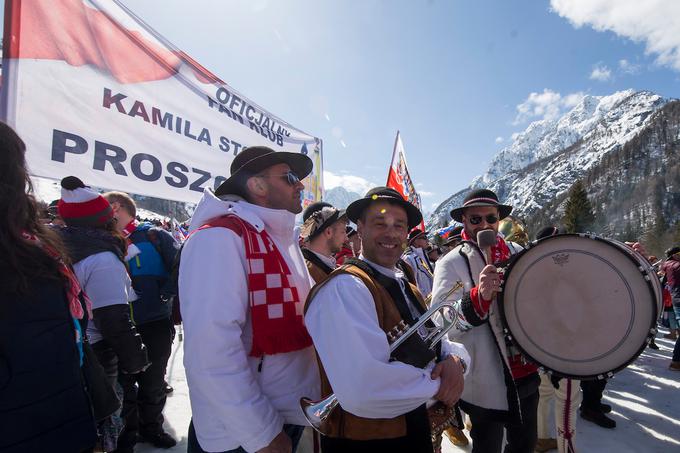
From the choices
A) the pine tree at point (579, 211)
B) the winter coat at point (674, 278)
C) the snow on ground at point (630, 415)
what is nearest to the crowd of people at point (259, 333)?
the snow on ground at point (630, 415)

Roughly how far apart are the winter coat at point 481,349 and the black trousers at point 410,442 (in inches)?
36.6

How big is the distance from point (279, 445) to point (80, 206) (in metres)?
2.30

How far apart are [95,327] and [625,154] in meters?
124

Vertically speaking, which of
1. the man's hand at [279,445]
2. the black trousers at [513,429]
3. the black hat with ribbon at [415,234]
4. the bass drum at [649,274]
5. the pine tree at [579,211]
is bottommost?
the black trousers at [513,429]

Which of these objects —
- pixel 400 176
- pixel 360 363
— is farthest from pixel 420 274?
pixel 360 363

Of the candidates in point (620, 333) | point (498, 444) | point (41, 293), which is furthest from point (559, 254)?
point (41, 293)

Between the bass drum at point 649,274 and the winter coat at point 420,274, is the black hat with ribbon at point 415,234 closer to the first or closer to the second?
the winter coat at point 420,274

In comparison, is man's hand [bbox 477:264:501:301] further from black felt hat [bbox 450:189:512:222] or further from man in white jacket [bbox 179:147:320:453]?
man in white jacket [bbox 179:147:320:453]

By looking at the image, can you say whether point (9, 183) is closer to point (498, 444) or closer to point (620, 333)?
point (620, 333)

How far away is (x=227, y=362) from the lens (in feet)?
5.04

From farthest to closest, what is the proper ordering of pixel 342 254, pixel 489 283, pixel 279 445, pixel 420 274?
1. pixel 342 254
2. pixel 420 274
3. pixel 489 283
4. pixel 279 445

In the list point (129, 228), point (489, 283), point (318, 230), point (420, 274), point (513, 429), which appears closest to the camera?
point (489, 283)

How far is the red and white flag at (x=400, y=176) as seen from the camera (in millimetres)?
7332

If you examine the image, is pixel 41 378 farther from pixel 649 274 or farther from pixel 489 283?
pixel 649 274
